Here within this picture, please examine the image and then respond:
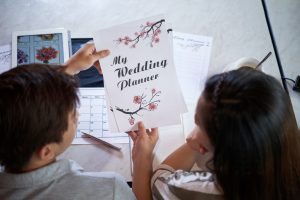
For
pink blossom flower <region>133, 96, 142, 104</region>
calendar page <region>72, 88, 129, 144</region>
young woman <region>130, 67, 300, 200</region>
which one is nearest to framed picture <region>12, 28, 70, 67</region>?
calendar page <region>72, 88, 129, 144</region>

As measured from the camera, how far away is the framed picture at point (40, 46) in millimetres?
919

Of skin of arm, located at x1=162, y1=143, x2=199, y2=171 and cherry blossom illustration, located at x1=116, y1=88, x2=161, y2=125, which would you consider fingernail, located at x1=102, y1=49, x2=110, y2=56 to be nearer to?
cherry blossom illustration, located at x1=116, y1=88, x2=161, y2=125

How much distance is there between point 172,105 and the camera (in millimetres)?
793

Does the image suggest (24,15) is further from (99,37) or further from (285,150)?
(285,150)

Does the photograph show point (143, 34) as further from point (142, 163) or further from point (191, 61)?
point (142, 163)

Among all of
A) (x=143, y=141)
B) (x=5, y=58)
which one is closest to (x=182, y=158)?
(x=143, y=141)

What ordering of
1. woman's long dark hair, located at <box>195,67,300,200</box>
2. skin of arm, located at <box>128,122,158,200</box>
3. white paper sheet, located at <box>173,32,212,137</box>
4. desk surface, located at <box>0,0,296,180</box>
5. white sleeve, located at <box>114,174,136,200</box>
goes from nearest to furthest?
woman's long dark hair, located at <box>195,67,300,200</box> → white sleeve, located at <box>114,174,136,200</box> → skin of arm, located at <box>128,122,158,200</box> → white paper sheet, located at <box>173,32,212,137</box> → desk surface, located at <box>0,0,296,180</box>

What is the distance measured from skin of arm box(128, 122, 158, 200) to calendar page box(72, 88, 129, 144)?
0.19ft

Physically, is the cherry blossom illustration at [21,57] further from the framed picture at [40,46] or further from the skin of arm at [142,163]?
the skin of arm at [142,163]

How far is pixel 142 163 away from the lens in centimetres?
75

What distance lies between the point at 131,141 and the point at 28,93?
338 mm

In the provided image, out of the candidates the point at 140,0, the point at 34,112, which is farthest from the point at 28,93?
the point at 140,0

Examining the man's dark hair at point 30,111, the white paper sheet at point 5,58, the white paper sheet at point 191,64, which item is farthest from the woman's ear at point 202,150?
the white paper sheet at point 5,58

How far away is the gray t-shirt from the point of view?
59 cm
